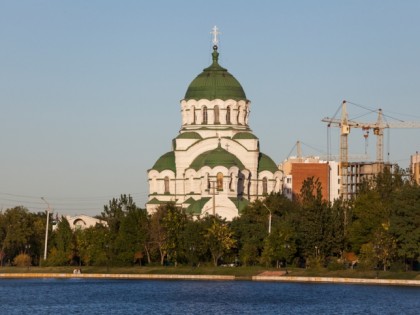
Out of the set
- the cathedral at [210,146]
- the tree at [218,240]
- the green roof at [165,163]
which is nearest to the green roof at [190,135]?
the cathedral at [210,146]

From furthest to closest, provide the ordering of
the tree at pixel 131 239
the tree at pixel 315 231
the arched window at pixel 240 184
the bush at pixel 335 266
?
1. the arched window at pixel 240 184
2. the tree at pixel 131 239
3. the tree at pixel 315 231
4. the bush at pixel 335 266

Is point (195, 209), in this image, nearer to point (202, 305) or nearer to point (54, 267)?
point (54, 267)

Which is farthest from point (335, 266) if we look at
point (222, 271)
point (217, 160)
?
point (217, 160)

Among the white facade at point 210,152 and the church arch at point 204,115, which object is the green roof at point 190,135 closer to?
the white facade at point 210,152

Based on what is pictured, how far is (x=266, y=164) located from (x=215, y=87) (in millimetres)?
10169

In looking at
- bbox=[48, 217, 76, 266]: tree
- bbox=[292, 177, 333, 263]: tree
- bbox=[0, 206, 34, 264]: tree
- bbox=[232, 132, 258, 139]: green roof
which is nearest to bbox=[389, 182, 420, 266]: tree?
bbox=[292, 177, 333, 263]: tree

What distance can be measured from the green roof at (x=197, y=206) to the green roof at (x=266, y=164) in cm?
1013

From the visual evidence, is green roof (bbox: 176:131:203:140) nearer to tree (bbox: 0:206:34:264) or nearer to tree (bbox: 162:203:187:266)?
tree (bbox: 0:206:34:264)

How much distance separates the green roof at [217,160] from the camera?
155 m

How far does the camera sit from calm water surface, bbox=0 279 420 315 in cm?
9288

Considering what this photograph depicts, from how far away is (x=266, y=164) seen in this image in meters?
162

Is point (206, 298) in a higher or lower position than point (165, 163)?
lower

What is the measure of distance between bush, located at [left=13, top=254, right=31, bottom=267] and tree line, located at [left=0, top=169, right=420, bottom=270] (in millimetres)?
99

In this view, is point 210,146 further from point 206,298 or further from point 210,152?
point 206,298
